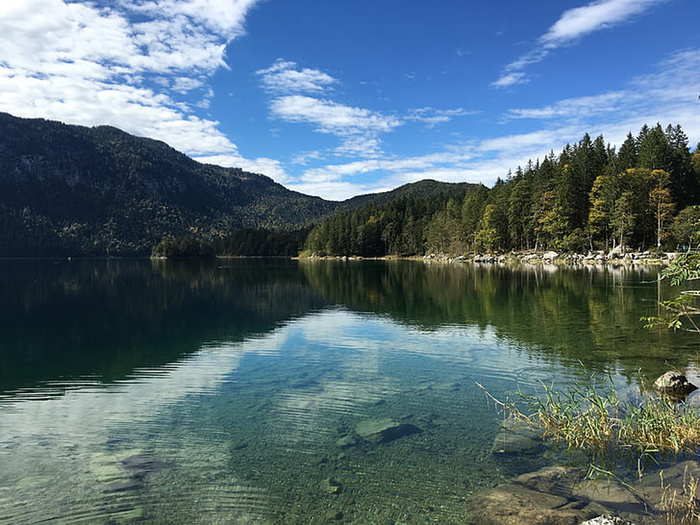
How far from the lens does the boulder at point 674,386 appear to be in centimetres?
1256

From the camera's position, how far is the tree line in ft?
257

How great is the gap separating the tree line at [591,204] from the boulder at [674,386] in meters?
60.0

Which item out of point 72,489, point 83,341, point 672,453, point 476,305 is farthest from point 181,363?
point 476,305

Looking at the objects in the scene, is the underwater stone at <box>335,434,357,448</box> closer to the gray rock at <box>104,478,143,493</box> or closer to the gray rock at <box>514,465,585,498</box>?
the gray rock at <box>514,465,585,498</box>

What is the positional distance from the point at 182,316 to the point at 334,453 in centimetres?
2739

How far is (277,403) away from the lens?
535 inches

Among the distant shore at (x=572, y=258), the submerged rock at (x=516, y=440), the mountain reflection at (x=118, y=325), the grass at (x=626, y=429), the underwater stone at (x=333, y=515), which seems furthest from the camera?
the distant shore at (x=572, y=258)

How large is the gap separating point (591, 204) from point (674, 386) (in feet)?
304

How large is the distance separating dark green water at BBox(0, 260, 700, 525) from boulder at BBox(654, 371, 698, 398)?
86 centimetres

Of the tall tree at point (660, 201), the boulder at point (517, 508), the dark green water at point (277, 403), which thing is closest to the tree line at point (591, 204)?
the tall tree at point (660, 201)

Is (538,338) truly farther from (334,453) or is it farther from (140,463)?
(140,463)

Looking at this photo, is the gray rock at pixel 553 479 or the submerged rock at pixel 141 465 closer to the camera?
the gray rock at pixel 553 479

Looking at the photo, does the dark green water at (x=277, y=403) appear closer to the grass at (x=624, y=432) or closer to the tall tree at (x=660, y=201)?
the grass at (x=624, y=432)

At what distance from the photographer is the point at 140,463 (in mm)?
9500
